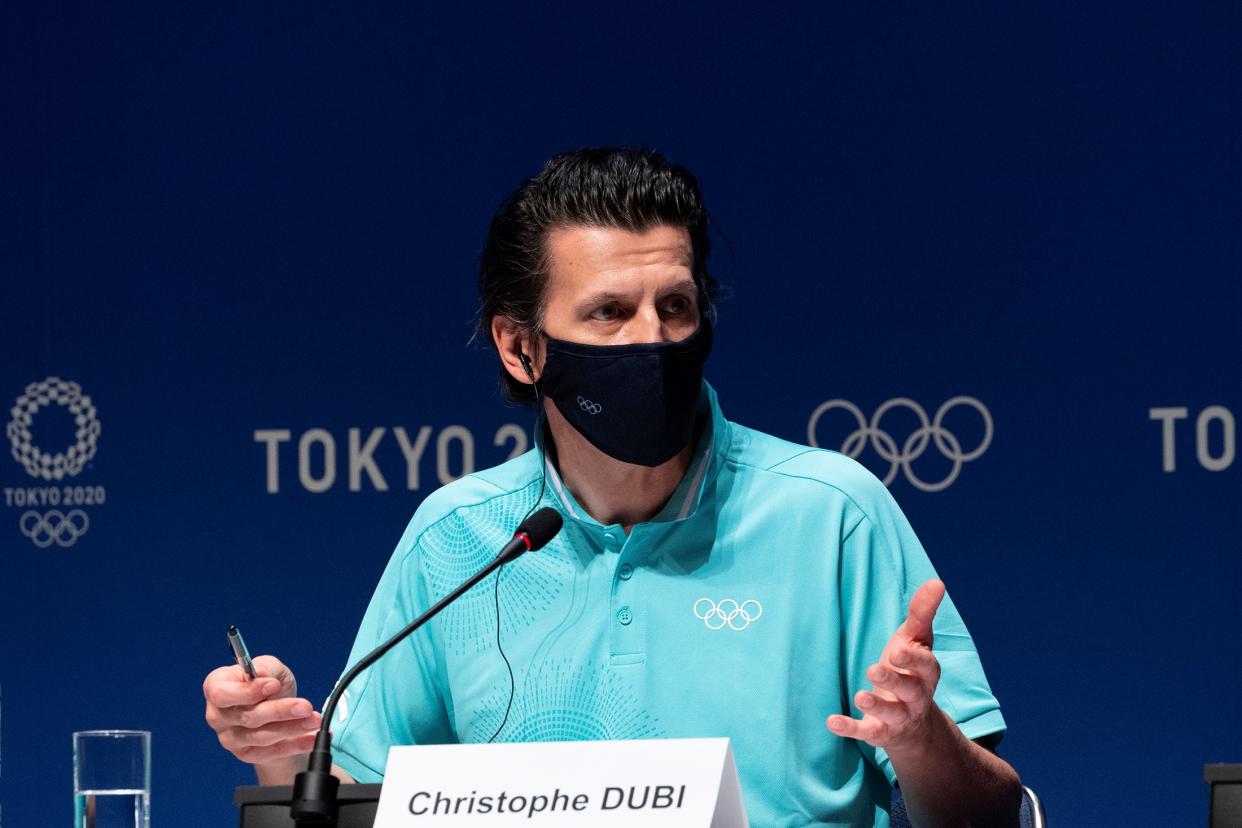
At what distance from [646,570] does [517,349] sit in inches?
15.8

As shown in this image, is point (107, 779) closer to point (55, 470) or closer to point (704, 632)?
point (704, 632)

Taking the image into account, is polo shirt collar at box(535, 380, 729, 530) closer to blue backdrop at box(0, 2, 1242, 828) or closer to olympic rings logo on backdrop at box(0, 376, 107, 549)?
blue backdrop at box(0, 2, 1242, 828)

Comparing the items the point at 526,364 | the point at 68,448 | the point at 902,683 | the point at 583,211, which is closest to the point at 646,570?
the point at 526,364

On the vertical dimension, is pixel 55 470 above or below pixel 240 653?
above

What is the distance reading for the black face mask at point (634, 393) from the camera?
6.92 ft

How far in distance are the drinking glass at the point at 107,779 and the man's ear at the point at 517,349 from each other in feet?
2.59

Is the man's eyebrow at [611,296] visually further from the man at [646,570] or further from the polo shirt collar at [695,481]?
the polo shirt collar at [695,481]

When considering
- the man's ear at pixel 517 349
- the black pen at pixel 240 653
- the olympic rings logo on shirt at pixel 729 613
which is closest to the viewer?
the black pen at pixel 240 653

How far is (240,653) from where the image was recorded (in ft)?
5.65

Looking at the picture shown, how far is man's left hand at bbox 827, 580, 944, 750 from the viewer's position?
1.62 metres

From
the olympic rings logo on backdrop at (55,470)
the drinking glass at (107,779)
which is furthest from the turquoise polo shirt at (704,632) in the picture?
the olympic rings logo on backdrop at (55,470)

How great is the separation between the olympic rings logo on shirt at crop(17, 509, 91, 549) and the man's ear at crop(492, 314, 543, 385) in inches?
69.0

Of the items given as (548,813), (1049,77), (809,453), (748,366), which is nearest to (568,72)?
(748,366)

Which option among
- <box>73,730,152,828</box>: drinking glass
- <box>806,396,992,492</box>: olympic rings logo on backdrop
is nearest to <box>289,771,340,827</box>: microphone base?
<box>73,730,152,828</box>: drinking glass
